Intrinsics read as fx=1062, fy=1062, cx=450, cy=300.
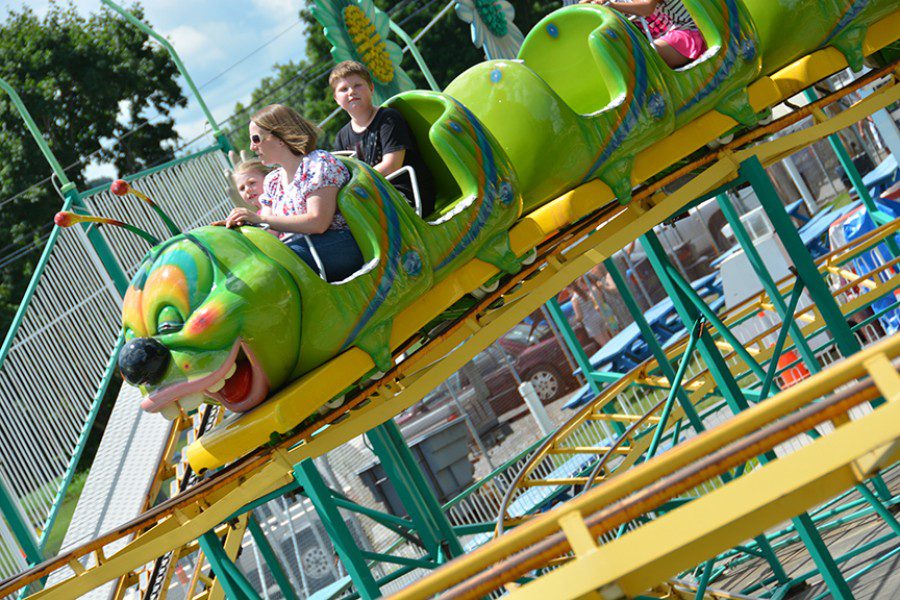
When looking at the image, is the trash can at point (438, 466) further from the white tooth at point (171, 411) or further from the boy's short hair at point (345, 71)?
the white tooth at point (171, 411)

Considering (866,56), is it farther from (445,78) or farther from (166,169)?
(445,78)

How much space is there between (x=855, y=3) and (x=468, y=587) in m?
4.36

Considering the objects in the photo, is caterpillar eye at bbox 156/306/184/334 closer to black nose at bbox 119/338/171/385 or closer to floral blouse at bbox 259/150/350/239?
black nose at bbox 119/338/171/385

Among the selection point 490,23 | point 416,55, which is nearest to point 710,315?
point 490,23

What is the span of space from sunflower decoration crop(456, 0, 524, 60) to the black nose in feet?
19.3

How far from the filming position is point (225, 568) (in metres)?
4.43

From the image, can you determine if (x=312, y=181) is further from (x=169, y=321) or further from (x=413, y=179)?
(x=169, y=321)

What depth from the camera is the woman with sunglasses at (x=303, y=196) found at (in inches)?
147

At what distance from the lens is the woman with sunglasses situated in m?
3.74

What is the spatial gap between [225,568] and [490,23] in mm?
5933

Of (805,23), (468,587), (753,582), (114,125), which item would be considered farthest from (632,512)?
(114,125)

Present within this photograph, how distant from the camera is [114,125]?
21562mm

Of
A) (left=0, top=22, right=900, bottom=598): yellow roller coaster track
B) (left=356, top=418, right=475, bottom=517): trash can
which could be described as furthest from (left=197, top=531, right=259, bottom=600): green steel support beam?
(left=356, top=418, right=475, bottom=517): trash can

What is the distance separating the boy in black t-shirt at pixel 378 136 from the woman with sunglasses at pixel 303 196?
0.37 m
